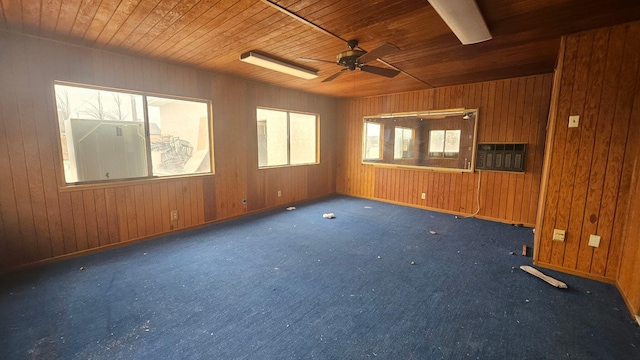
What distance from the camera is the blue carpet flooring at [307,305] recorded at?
5.74 feet

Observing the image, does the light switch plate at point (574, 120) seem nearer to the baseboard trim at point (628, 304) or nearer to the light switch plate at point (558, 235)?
the light switch plate at point (558, 235)

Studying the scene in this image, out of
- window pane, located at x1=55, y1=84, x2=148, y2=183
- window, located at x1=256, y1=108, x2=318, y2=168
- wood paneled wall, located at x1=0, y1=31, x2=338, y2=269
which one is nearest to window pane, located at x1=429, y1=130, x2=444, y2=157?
window, located at x1=256, y1=108, x2=318, y2=168

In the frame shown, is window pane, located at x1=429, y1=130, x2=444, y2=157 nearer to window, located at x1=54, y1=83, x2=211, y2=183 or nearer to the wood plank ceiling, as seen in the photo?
the wood plank ceiling

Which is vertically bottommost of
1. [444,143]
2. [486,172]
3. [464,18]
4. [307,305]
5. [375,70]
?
[307,305]

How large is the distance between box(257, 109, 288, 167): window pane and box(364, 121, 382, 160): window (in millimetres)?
1954

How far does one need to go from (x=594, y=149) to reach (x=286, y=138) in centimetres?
468

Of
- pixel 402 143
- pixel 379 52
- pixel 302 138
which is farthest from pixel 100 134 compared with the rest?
pixel 402 143

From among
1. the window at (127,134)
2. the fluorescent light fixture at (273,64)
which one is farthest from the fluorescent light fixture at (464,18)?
the window at (127,134)

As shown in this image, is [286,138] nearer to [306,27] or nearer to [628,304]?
[306,27]

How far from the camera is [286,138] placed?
568cm

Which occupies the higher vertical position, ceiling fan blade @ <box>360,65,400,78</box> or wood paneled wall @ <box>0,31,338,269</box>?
ceiling fan blade @ <box>360,65,400,78</box>

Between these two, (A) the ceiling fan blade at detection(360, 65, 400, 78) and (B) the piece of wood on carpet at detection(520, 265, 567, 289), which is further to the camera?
(A) the ceiling fan blade at detection(360, 65, 400, 78)

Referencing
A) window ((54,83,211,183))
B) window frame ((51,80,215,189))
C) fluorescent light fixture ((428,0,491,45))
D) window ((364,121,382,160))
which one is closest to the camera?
fluorescent light fixture ((428,0,491,45))

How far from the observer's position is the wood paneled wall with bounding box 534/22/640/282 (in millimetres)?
2441
